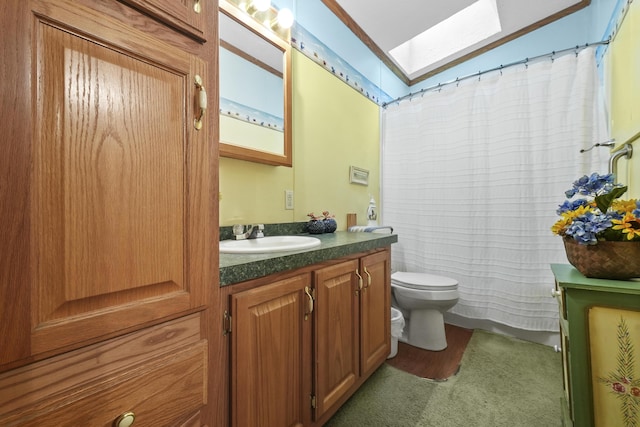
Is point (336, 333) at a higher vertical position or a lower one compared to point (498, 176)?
lower

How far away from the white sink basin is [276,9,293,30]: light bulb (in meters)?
1.17

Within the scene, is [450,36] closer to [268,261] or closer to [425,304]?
[425,304]

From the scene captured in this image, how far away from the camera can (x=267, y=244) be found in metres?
1.35

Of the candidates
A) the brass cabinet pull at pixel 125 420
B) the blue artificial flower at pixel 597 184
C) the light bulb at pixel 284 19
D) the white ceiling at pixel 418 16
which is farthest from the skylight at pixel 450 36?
the brass cabinet pull at pixel 125 420

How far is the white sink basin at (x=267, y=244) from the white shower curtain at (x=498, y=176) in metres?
1.37

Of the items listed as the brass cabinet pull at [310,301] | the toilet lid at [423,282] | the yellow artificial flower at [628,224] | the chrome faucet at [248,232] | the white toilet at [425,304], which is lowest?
the white toilet at [425,304]

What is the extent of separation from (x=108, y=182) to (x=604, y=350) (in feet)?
4.69

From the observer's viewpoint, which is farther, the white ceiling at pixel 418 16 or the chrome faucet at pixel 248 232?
the white ceiling at pixel 418 16

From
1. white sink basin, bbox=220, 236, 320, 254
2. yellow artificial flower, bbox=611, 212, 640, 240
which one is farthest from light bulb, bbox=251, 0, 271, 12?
yellow artificial flower, bbox=611, 212, 640, 240

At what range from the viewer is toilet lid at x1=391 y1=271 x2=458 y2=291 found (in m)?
1.84

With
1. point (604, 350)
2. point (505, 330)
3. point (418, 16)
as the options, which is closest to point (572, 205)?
point (604, 350)

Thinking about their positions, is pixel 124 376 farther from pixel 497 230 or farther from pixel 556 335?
pixel 556 335

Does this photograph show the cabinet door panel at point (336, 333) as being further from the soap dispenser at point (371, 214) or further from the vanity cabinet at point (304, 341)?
the soap dispenser at point (371, 214)

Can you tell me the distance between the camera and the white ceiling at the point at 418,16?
1.97 metres
